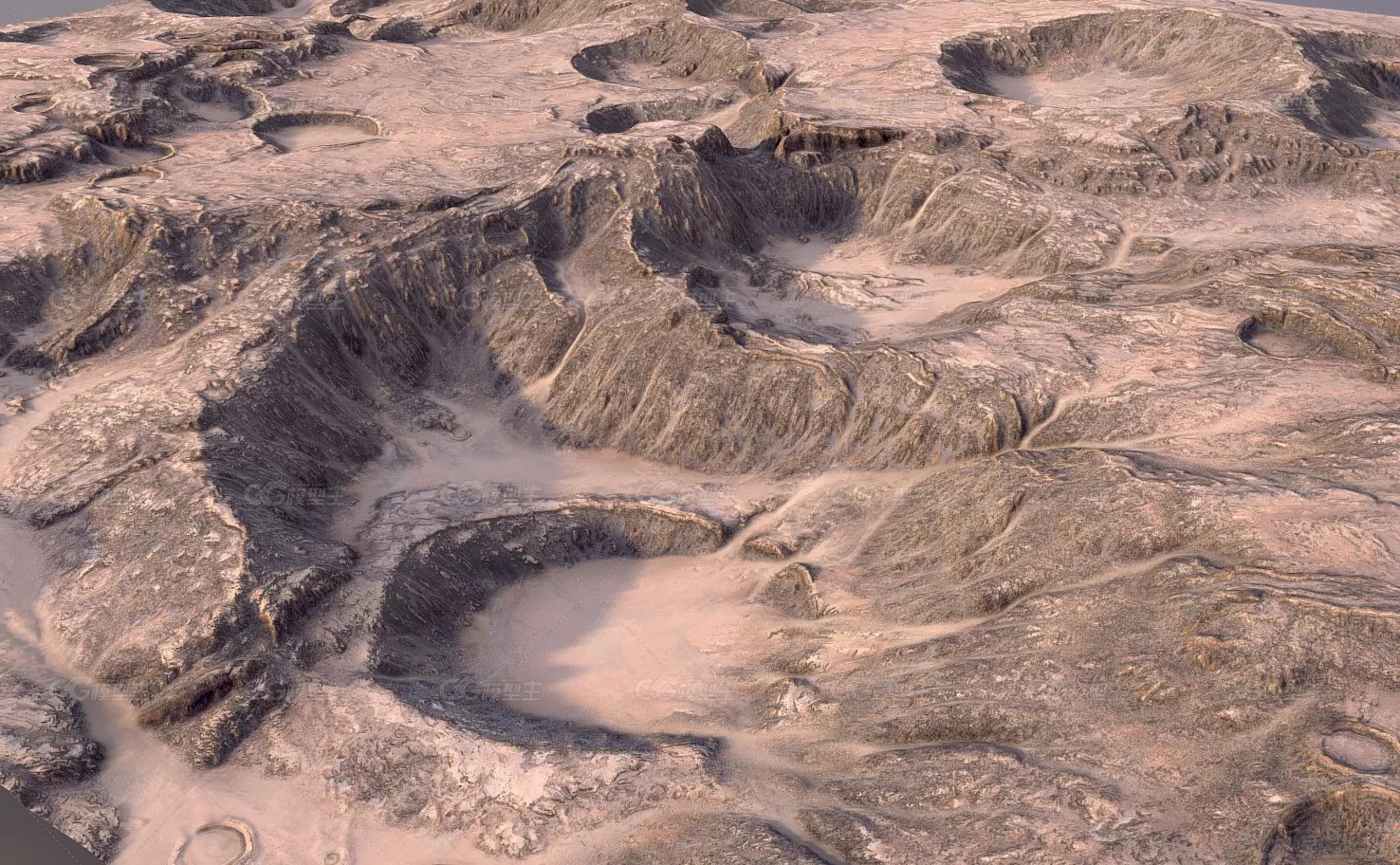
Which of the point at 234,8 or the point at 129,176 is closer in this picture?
the point at 129,176

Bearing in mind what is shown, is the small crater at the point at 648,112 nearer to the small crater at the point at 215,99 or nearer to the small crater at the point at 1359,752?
the small crater at the point at 215,99

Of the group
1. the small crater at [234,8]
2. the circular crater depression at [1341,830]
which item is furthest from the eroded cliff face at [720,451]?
the small crater at [234,8]

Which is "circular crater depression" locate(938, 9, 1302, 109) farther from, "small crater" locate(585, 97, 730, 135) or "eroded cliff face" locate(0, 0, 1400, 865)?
"small crater" locate(585, 97, 730, 135)

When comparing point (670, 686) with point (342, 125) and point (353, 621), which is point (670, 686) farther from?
point (342, 125)

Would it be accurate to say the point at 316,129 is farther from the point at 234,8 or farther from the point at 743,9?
the point at 234,8

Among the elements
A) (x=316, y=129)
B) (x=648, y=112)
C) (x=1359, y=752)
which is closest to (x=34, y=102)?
(x=316, y=129)

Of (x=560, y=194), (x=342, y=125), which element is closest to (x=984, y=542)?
(x=560, y=194)

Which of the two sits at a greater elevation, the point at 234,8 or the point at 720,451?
the point at 234,8
